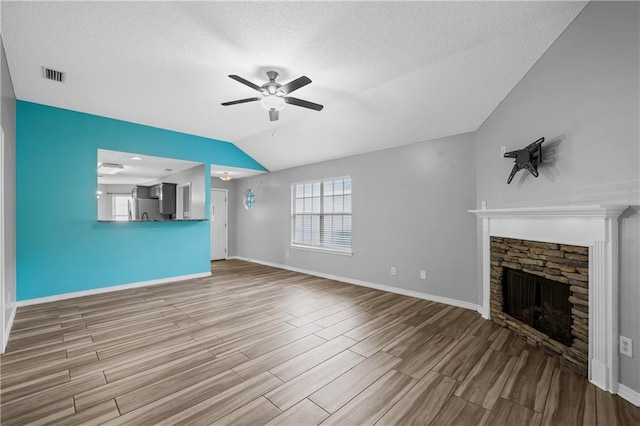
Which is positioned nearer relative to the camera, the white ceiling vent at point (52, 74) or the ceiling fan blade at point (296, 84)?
the ceiling fan blade at point (296, 84)

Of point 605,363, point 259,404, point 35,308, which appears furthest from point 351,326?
point 35,308

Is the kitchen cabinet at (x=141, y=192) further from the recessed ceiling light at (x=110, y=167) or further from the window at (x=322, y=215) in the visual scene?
the window at (x=322, y=215)

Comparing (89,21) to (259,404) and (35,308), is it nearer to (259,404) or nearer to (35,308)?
(259,404)

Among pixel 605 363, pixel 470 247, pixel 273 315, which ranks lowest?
pixel 273 315

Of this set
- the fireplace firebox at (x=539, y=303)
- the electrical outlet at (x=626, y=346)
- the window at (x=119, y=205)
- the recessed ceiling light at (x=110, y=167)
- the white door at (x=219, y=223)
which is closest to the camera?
the electrical outlet at (x=626, y=346)

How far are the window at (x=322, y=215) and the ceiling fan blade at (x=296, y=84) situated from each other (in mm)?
2891

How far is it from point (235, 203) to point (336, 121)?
5052 millimetres

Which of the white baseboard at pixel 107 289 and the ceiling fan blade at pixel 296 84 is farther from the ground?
the ceiling fan blade at pixel 296 84

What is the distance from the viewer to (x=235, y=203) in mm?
8469

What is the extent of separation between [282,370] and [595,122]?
3.18 metres

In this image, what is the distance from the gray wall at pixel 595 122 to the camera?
74.7 inches

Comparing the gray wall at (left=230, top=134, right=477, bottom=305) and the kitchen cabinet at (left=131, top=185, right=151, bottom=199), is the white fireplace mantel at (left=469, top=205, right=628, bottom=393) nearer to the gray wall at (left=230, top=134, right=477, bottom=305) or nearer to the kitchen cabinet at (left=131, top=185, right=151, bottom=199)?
the gray wall at (left=230, top=134, right=477, bottom=305)

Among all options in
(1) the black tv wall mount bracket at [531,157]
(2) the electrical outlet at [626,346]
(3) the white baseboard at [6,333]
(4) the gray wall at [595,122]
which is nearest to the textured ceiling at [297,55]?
(4) the gray wall at [595,122]

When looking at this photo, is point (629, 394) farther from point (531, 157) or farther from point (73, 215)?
point (73, 215)
